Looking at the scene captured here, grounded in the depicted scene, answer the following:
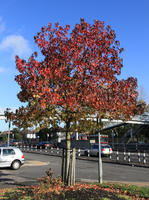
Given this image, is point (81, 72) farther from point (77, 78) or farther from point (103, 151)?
point (103, 151)

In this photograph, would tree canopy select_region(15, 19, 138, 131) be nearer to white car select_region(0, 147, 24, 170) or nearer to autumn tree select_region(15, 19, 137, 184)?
autumn tree select_region(15, 19, 137, 184)

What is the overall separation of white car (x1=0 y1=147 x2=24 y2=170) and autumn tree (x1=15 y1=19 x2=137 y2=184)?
8834 mm

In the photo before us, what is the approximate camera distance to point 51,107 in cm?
754

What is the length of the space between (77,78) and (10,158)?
34.3 ft

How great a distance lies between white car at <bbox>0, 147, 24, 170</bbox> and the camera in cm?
1565

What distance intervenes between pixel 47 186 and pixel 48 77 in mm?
3330

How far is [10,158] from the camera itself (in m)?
15.9

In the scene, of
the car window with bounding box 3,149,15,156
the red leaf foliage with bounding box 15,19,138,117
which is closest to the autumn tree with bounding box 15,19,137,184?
the red leaf foliage with bounding box 15,19,138,117

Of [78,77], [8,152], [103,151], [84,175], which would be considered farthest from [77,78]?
[103,151]

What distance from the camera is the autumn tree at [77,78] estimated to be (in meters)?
7.37

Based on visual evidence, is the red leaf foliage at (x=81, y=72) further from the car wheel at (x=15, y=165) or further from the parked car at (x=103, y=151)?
the parked car at (x=103, y=151)

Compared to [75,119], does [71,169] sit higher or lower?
lower

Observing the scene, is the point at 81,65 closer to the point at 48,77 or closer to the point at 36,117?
the point at 48,77

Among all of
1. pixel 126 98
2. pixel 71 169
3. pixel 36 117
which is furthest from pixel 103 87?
pixel 71 169
